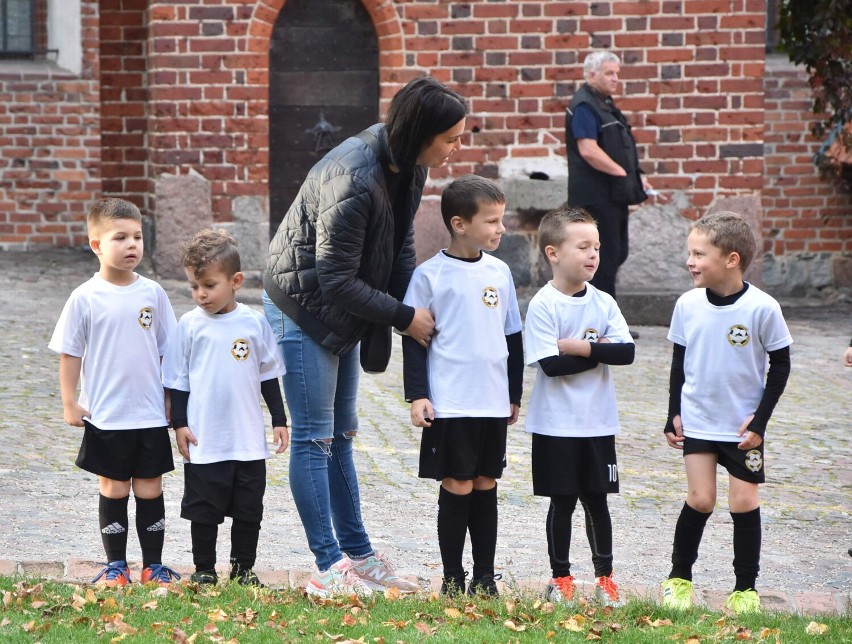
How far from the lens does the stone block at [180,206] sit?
39.2ft

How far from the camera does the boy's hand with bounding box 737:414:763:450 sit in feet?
15.0

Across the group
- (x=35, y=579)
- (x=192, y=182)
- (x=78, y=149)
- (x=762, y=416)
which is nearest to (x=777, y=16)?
(x=192, y=182)

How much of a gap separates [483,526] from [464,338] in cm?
65

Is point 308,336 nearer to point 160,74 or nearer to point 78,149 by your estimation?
point 160,74

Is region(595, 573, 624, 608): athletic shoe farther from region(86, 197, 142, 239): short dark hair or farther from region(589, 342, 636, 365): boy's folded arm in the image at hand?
region(86, 197, 142, 239): short dark hair

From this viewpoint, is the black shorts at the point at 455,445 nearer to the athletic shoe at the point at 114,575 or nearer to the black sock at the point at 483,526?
the black sock at the point at 483,526

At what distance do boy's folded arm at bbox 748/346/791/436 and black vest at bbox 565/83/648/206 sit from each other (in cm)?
515

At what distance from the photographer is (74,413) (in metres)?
4.55

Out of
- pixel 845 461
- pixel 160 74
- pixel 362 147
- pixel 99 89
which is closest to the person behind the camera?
pixel 362 147

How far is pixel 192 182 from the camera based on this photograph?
11953 millimetres

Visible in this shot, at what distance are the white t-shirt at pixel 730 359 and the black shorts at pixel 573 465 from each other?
303mm

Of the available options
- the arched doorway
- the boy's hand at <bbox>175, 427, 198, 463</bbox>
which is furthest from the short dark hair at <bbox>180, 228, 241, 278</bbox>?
the arched doorway

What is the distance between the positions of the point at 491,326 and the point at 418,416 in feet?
1.28

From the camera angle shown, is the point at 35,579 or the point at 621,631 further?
the point at 35,579
